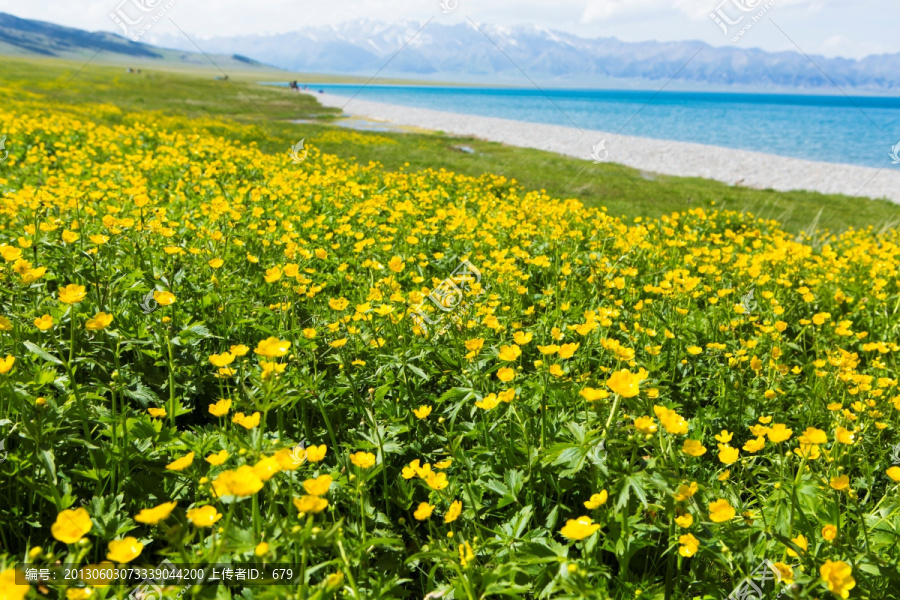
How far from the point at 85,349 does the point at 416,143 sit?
18.7 meters

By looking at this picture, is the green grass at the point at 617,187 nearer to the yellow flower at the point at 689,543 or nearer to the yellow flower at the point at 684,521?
the yellow flower at the point at 684,521

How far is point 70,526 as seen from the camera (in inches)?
57.0

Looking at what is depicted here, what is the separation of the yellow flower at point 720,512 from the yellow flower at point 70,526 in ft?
6.20

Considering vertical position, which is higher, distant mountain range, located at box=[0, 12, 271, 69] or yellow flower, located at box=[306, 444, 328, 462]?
distant mountain range, located at box=[0, 12, 271, 69]

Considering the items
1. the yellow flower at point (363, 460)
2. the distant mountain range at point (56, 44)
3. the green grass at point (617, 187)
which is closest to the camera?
the yellow flower at point (363, 460)

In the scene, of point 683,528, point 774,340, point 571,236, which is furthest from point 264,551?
point 571,236

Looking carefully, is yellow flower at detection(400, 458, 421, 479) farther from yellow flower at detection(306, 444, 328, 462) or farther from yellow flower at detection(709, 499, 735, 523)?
yellow flower at detection(709, 499, 735, 523)

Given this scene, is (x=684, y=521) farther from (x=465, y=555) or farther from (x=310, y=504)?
(x=310, y=504)

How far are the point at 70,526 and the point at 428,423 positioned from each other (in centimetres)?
159

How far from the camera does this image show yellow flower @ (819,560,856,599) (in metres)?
1.46

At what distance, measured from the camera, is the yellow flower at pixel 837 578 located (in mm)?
1458

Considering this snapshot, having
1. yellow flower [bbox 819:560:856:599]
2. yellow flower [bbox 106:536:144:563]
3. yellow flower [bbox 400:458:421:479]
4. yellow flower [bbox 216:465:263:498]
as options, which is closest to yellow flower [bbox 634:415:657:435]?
yellow flower [bbox 819:560:856:599]

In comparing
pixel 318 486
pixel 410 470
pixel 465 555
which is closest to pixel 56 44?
pixel 410 470

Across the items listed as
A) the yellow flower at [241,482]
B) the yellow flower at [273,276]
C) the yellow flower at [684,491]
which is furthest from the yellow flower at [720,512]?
the yellow flower at [273,276]
